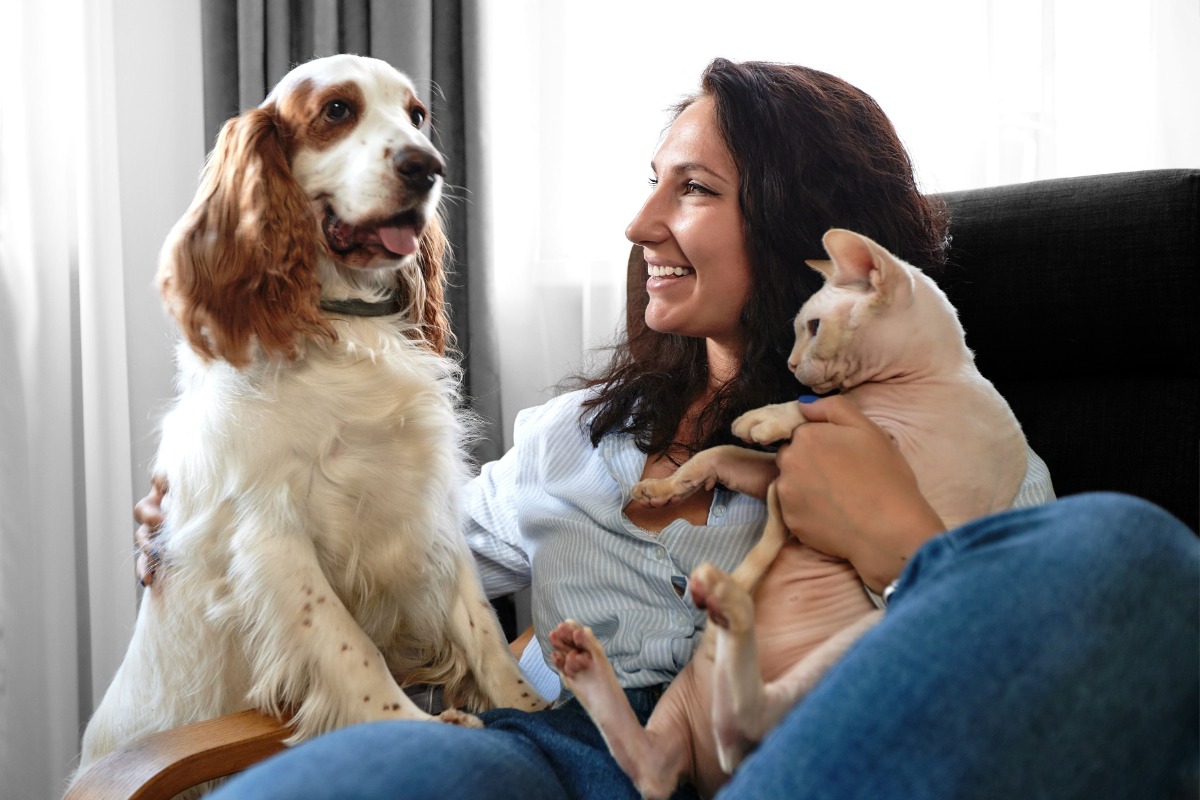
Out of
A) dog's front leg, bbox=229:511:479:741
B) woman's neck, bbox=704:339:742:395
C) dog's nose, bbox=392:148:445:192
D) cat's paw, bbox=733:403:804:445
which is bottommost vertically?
dog's front leg, bbox=229:511:479:741

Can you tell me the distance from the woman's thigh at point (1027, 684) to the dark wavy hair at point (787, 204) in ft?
2.12

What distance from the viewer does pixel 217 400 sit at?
1282 millimetres

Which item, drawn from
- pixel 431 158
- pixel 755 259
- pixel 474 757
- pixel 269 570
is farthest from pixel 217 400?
pixel 755 259

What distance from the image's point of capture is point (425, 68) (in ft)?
Answer: 8.19

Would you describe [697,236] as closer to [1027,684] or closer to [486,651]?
[486,651]

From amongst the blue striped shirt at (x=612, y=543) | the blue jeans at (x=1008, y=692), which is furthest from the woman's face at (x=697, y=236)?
the blue jeans at (x=1008, y=692)

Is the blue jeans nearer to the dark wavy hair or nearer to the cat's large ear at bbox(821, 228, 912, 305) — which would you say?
the cat's large ear at bbox(821, 228, 912, 305)

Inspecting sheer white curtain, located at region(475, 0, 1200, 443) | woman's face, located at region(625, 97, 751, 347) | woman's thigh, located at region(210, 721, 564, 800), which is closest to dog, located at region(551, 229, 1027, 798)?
woman's thigh, located at region(210, 721, 564, 800)

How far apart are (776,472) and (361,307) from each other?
23.9 inches

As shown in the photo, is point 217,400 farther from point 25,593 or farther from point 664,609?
point 25,593

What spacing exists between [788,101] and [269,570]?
3.07 feet

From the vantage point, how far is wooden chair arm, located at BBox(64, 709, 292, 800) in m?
1.07

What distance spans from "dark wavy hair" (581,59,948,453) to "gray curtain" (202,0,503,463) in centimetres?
115

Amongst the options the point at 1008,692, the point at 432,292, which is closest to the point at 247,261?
the point at 432,292
